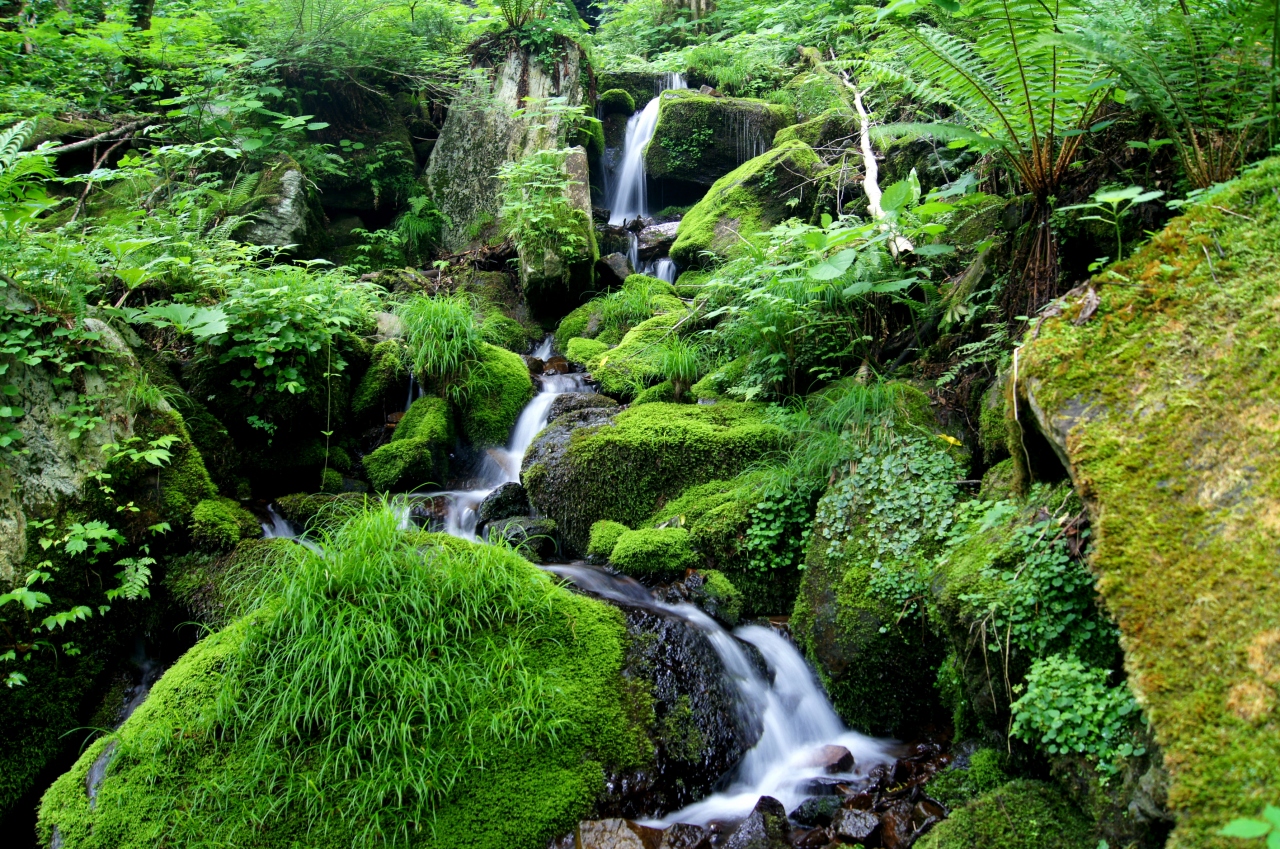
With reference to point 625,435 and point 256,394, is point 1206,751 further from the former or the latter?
point 256,394

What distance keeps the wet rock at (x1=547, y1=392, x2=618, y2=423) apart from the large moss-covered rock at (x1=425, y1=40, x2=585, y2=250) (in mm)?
4552

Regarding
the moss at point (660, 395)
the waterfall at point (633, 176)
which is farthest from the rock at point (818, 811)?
the waterfall at point (633, 176)

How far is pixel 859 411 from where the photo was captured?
4637 millimetres

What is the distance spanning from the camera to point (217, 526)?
4.79m

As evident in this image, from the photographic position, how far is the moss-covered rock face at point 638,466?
5262 millimetres

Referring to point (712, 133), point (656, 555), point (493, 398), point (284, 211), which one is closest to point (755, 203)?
point (712, 133)

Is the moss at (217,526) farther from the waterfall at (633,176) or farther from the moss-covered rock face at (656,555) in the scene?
the waterfall at (633,176)

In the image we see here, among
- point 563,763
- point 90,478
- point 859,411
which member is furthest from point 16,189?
point 859,411

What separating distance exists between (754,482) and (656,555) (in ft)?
2.73

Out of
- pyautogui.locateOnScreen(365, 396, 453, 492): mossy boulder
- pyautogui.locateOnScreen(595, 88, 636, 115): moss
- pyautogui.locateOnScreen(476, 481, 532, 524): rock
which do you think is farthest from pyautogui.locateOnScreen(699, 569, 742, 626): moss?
pyautogui.locateOnScreen(595, 88, 636, 115): moss

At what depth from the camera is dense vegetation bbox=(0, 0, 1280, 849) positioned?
2.39 metres

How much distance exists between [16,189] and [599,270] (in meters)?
5.93

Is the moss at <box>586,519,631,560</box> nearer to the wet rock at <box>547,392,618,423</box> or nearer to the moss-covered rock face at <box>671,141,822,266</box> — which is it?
the wet rock at <box>547,392,618,423</box>

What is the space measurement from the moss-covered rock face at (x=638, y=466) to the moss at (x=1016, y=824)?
274cm
